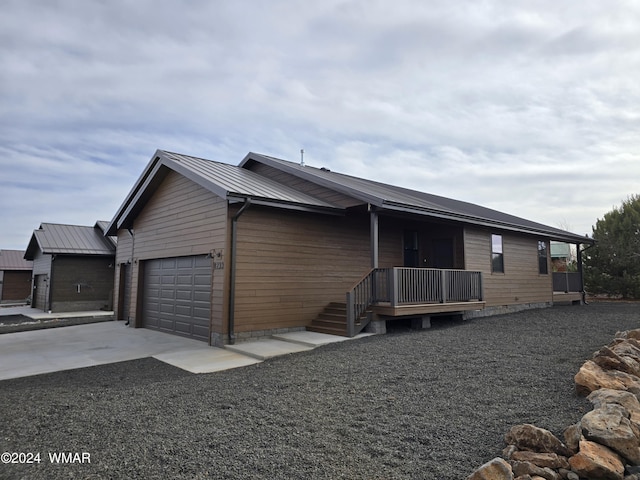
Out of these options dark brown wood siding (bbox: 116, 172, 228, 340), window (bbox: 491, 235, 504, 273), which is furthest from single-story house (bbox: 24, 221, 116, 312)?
window (bbox: 491, 235, 504, 273)

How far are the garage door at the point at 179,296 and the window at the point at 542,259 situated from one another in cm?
1328

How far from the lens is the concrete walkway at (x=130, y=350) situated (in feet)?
22.3

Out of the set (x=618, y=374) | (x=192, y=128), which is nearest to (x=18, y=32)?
(x=192, y=128)

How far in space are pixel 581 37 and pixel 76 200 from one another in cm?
2750

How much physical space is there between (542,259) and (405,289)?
9.58 metres

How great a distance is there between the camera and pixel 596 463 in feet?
7.91

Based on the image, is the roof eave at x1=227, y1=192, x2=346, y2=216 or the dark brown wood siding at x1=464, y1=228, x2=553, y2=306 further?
the dark brown wood siding at x1=464, y1=228, x2=553, y2=306

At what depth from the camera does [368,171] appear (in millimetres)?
27750

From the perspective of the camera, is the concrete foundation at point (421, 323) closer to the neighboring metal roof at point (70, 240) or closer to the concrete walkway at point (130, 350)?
the concrete walkway at point (130, 350)

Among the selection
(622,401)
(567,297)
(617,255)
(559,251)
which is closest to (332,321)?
(622,401)

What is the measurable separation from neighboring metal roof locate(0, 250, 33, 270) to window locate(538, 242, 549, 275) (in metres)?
32.3

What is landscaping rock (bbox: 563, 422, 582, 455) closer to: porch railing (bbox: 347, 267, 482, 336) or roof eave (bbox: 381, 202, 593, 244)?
porch railing (bbox: 347, 267, 482, 336)

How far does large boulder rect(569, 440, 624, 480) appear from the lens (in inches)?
94.3

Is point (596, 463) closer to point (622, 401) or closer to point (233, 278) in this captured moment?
point (622, 401)
